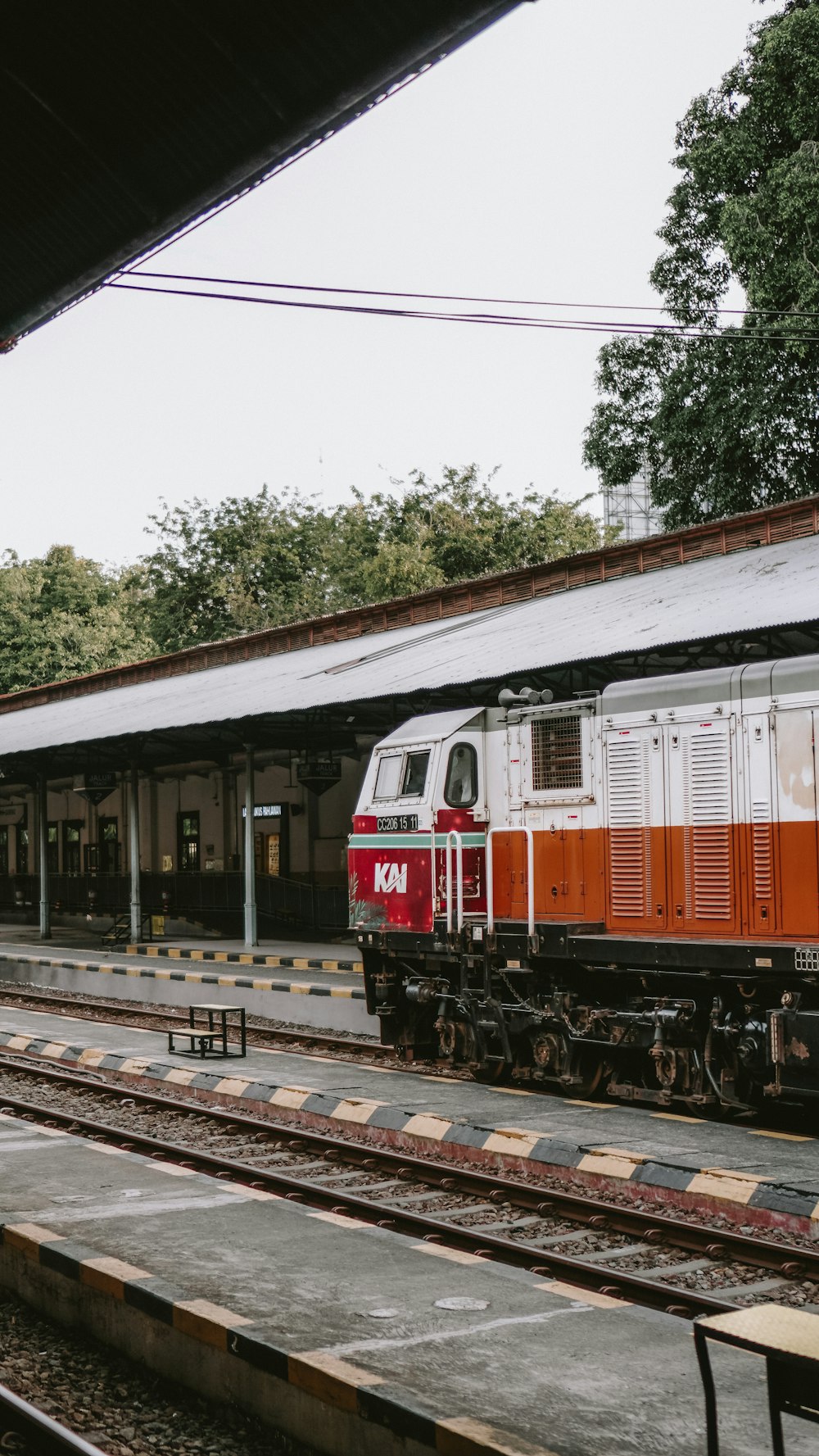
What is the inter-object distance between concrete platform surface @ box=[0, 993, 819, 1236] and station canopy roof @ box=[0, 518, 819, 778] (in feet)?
16.3

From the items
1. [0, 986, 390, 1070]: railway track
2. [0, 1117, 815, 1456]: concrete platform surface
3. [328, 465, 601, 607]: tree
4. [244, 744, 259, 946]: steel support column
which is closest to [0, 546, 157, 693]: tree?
[328, 465, 601, 607]: tree

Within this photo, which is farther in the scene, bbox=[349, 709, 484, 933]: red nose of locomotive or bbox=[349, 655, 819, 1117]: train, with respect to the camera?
bbox=[349, 709, 484, 933]: red nose of locomotive

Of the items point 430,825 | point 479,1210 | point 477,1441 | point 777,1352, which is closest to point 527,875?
point 430,825

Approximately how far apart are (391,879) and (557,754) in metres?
2.53

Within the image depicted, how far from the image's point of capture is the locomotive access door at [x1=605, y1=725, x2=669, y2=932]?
11602 millimetres

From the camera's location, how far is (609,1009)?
11.7 m

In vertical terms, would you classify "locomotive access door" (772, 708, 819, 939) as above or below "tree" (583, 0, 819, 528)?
below

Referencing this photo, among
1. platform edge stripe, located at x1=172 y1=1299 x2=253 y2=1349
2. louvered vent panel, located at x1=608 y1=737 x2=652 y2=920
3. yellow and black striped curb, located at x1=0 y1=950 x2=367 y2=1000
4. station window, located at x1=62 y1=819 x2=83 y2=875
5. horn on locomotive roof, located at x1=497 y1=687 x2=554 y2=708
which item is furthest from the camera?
station window, located at x1=62 y1=819 x2=83 y2=875

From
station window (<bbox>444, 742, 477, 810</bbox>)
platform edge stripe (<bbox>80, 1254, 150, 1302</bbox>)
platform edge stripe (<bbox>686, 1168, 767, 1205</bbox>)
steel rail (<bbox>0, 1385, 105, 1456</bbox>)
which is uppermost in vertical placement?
station window (<bbox>444, 742, 477, 810</bbox>)

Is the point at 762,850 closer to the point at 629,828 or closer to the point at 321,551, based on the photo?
the point at 629,828

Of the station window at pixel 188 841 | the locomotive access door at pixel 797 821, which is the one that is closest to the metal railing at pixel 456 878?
the locomotive access door at pixel 797 821

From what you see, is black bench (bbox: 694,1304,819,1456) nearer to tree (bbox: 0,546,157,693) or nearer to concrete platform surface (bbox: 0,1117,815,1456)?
concrete platform surface (bbox: 0,1117,815,1456)

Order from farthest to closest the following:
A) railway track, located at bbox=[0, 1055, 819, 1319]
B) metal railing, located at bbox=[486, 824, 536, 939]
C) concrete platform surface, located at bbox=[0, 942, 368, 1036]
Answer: concrete platform surface, located at bbox=[0, 942, 368, 1036] < metal railing, located at bbox=[486, 824, 536, 939] < railway track, located at bbox=[0, 1055, 819, 1319]

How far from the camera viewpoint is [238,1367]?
5309 mm
